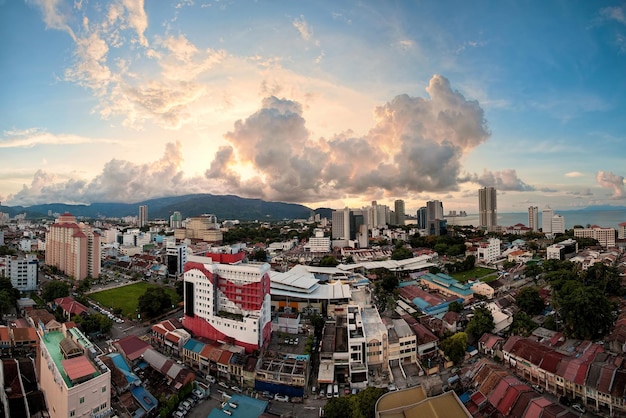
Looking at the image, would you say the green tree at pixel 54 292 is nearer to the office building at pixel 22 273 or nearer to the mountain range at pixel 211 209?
the office building at pixel 22 273

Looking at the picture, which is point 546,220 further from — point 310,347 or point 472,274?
point 310,347

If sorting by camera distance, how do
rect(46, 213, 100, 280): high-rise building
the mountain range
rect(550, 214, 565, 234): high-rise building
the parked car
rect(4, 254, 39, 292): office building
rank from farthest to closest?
the mountain range < rect(550, 214, 565, 234): high-rise building < rect(46, 213, 100, 280): high-rise building < rect(4, 254, 39, 292): office building < the parked car

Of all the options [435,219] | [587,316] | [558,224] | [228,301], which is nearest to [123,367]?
[228,301]

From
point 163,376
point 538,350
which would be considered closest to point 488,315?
point 538,350

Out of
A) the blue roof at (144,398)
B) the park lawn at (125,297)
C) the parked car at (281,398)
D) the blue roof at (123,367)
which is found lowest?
the parked car at (281,398)

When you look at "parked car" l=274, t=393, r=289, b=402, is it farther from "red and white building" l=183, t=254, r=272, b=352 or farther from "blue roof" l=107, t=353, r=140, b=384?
"blue roof" l=107, t=353, r=140, b=384

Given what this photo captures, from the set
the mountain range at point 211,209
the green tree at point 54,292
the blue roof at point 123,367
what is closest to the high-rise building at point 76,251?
the green tree at point 54,292

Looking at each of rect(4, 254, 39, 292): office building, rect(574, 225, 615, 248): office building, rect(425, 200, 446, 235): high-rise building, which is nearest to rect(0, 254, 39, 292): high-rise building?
rect(4, 254, 39, 292): office building
